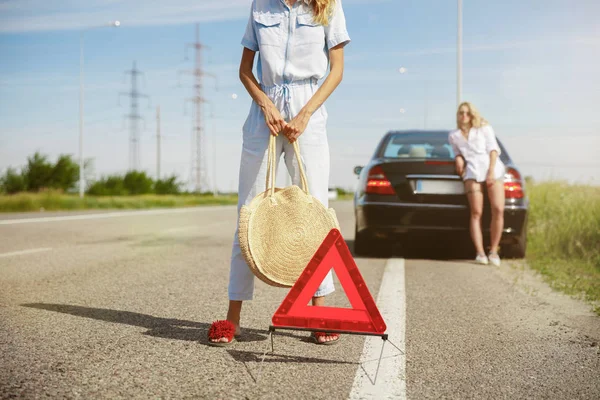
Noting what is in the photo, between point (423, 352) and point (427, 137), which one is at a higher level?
point (427, 137)

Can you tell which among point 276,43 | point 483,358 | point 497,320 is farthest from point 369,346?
point 276,43

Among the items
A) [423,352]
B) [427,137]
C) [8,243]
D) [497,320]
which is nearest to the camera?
[423,352]

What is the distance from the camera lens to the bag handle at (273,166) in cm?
375

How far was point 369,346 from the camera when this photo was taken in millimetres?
3896

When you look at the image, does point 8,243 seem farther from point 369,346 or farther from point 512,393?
point 512,393

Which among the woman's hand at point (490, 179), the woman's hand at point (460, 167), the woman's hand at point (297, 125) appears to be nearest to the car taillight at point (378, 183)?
the woman's hand at point (460, 167)

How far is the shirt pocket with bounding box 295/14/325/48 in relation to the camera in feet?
12.6

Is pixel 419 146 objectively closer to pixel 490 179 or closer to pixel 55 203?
pixel 490 179

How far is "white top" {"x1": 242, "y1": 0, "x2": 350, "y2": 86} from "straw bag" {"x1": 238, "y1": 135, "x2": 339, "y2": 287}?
651 mm

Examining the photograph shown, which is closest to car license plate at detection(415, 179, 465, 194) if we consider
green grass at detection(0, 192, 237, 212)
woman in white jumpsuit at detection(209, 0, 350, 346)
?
woman in white jumpsuit at detection(209, 0, 350, 346)

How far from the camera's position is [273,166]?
147 inches

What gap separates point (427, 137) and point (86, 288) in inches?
188

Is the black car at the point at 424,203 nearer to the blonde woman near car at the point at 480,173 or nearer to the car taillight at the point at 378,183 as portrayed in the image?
the car taillight at the point at 378,183

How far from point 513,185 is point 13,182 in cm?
2710
